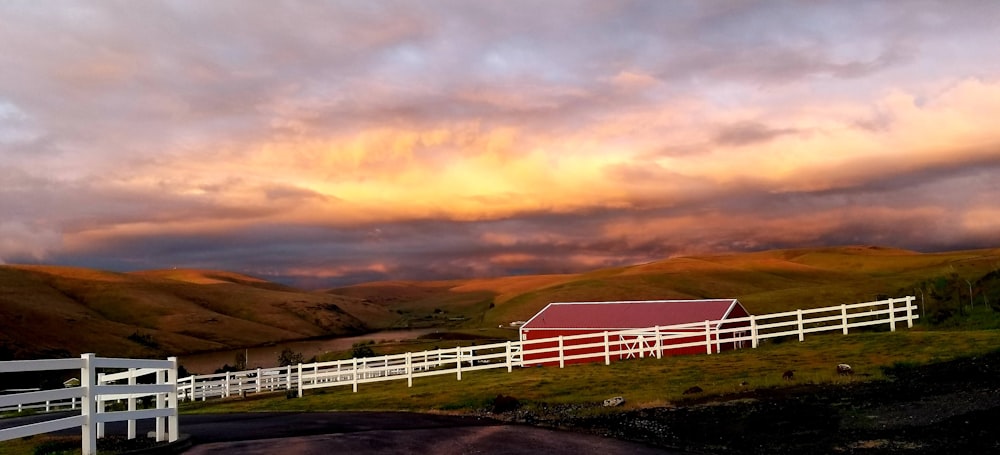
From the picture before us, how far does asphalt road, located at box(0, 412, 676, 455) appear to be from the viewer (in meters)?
13.7

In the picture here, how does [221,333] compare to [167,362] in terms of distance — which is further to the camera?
[221,333]

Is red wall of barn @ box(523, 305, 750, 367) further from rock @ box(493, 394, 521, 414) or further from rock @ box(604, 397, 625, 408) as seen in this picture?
rock @ box(604, 397, 625, 408)

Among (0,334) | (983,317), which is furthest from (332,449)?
(0,334)

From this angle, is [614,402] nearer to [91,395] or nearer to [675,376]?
[675,376]

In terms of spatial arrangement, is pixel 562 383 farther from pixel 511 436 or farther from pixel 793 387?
pixel 511 436

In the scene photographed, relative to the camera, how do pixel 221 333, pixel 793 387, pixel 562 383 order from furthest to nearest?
pixel 221 333
pixel 562 383
pixel 793 387

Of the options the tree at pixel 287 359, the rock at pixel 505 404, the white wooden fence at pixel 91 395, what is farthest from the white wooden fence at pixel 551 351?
the tree at pixel 287 359

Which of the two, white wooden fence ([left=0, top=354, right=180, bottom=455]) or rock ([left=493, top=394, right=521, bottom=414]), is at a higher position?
white wooden fence ([left=0, top=354, right=180, bottom=455])

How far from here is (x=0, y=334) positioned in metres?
129

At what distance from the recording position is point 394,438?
1548cm

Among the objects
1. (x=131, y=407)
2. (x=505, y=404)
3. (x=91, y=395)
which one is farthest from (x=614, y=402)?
(x=91, y=395)

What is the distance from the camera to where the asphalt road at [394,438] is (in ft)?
Answer: 44.9

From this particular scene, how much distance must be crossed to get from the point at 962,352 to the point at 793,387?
25.5ft

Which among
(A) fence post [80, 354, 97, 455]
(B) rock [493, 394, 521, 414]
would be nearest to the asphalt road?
(A) fence post [80, 354, 97, 455]
